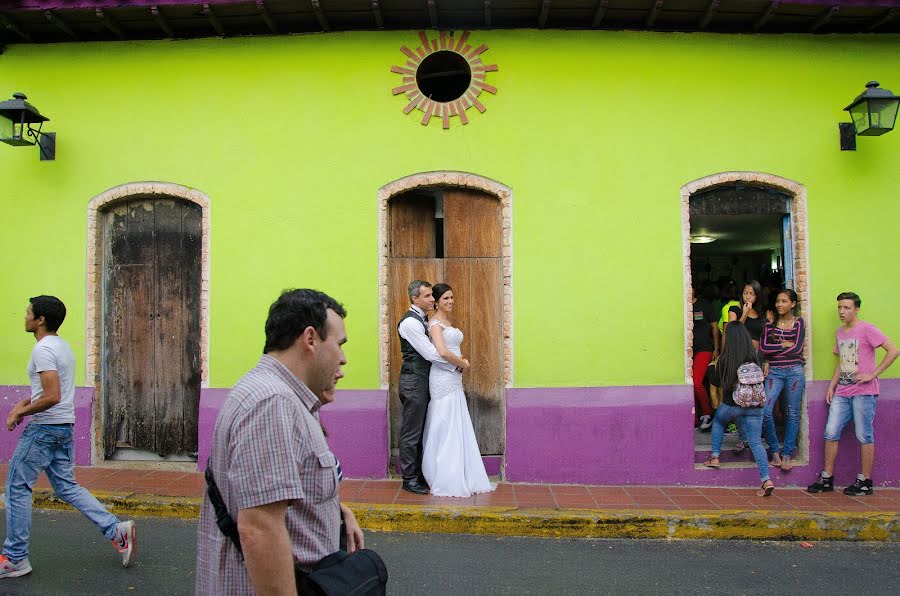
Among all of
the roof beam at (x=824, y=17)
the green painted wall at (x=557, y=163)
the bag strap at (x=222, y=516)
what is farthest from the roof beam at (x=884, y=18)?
the bag strap at (x=222, y=516)

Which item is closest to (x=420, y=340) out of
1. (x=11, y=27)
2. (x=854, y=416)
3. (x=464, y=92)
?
(x=464, y=92)

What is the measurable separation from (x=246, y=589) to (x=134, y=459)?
618 cm

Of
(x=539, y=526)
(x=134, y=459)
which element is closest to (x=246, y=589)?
(x=539, y=526)

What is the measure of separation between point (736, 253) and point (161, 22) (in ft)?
31.5

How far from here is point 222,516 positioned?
188 centimetres

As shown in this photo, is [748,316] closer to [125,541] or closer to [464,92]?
[464,92]

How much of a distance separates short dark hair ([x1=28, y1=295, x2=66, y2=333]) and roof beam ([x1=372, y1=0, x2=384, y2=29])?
396cm

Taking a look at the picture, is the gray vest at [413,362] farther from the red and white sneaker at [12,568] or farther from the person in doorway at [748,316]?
the red and white sneaker at [12,568]

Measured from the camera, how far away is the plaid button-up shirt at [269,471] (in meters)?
1.77

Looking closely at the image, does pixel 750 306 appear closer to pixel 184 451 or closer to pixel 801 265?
pixel 801 265

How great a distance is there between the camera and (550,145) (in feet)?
22.5

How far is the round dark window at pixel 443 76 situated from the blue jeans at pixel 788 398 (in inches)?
170

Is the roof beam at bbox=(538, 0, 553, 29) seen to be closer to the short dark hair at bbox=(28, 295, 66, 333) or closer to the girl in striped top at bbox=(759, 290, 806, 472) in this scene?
the girl in striped top at bbox=(759, 290, 806, 472)

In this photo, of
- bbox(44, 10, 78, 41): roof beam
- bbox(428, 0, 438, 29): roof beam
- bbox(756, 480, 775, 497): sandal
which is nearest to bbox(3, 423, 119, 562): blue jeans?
bbox(44, 10, 78, 41): roof beam
